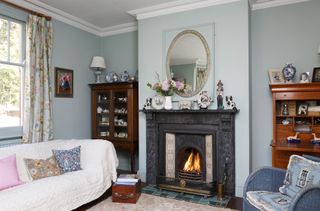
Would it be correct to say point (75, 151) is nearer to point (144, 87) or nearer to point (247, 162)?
point (144, 87)

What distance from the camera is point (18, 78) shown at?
3.45 meters

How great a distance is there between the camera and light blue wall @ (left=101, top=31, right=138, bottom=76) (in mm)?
4582

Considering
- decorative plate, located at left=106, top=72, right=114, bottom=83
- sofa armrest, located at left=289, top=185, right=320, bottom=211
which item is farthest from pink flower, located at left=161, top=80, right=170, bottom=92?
sofa armrest, located at left=289, top=185, right=320, bottom=211

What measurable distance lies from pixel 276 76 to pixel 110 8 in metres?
2.70

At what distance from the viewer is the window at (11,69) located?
10.7ft

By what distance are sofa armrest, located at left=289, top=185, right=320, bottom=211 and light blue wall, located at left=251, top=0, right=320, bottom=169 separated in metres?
1.82

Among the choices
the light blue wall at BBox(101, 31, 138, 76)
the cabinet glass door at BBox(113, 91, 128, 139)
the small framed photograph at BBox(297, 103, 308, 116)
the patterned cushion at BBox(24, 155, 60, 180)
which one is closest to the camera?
the patterned cushion at BBox(24, 155, 60, 180)

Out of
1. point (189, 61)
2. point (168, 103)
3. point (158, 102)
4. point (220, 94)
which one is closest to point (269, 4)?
point (189, 61)

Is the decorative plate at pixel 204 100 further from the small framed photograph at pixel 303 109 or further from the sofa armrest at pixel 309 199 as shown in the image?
the sofa armrest at pixel 309 199

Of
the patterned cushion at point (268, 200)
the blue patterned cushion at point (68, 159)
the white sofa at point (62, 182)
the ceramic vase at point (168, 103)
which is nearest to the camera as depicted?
the patterned cushion at point (268, 200)

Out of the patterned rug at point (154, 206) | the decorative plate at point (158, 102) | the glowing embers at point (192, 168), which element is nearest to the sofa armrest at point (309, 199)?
the patterned rug at point (154, 206)

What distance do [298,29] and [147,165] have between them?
9.77ft

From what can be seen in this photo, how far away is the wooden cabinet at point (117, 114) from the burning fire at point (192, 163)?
101 cm

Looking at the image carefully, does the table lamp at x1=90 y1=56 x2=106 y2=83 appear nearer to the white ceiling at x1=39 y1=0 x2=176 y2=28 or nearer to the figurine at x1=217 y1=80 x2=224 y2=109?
the white ceiling at x1=39 y1=0 x2=176 y2=28
